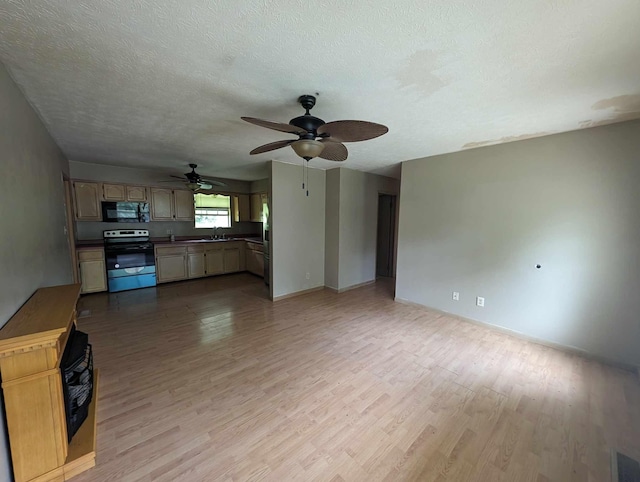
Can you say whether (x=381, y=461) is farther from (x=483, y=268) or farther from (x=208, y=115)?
(x=208, y=115)

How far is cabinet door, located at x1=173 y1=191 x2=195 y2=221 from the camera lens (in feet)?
18.4

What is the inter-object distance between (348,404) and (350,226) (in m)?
3.36

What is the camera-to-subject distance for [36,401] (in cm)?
130

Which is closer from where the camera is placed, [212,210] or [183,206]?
[183,206]

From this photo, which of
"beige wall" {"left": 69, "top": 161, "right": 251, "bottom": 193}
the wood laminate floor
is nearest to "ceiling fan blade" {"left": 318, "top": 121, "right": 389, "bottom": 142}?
the wood laminate floor

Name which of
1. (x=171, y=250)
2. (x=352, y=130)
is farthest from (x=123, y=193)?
(x=352, y=130)

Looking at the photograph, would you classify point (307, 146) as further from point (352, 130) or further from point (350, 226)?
point (350, 226)

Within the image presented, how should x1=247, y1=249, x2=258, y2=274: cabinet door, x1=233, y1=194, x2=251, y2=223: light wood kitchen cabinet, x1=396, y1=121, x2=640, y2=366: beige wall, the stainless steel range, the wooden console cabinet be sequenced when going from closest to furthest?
the wooden console cabinet, x1=396, y1=121, x2=640, y2=366: beige wall, the stainless steel range, x1=247, y1=249, x2=258, y2=274: cabinet door, x1=233, y1=194, x2=251, y2=223: light wood kitchen cabinet

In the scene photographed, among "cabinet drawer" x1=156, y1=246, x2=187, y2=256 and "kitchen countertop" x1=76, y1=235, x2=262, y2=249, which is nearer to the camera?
"kitchen countertop" x1=76, y1=235, x2=262, y2=249

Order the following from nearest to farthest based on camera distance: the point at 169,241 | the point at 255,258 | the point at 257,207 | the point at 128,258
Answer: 1. the point at 128,258
2. the point at 169,241
3. the point at 255,258
4. the point at 257,207

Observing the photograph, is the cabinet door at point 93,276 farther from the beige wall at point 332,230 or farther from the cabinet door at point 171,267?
the beige wall at point 332,230

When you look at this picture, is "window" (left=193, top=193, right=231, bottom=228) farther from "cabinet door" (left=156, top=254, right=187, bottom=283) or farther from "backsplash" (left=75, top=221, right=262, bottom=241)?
"cabinet door" (left=156, top=254, right=187, bottom=283)

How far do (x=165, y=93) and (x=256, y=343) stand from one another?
2586 mm

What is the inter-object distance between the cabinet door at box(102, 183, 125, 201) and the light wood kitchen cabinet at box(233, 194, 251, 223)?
2.35 metres
